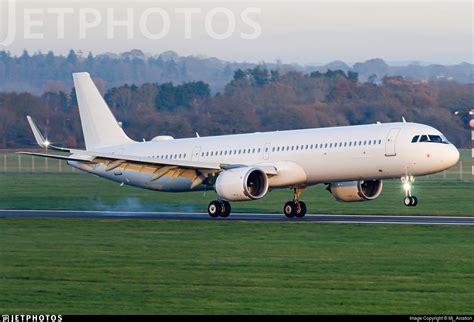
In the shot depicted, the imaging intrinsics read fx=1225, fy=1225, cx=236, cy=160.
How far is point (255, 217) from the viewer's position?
4459 cm

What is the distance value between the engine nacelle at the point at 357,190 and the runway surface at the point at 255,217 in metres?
0.73

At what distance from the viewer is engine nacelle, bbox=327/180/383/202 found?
44312 millimetres

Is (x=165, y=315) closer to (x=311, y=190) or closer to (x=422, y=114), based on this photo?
(x=311, y=190)

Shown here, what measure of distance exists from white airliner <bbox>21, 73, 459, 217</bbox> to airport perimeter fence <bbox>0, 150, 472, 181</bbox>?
109 feet

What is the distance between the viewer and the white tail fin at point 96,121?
51.3 meters

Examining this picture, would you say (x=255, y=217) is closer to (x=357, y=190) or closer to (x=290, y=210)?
(x=290, y=210)

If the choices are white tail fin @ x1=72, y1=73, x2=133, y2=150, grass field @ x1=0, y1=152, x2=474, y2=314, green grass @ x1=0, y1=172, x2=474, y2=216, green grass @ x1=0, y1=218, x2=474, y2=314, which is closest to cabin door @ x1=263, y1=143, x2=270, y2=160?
grass field @ x1=0, y1=152, x2=474, y2=314

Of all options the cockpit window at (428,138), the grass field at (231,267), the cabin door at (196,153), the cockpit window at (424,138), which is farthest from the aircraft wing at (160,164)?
the cockpit window at (424,138)

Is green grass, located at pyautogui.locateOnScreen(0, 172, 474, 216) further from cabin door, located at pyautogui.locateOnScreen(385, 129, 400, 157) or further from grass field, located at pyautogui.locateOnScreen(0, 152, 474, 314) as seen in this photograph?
cabin door, located at pyautogui.locateOnScreen(385, 129, 400, 157)

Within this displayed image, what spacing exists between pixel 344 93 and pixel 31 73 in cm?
3569

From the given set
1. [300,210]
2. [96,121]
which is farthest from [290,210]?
[96,121]

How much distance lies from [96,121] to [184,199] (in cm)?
630

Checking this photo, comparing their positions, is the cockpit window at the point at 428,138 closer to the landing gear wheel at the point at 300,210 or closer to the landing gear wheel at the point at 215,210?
the landing gear wheel at the point at 300,210

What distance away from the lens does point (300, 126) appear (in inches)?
2950
